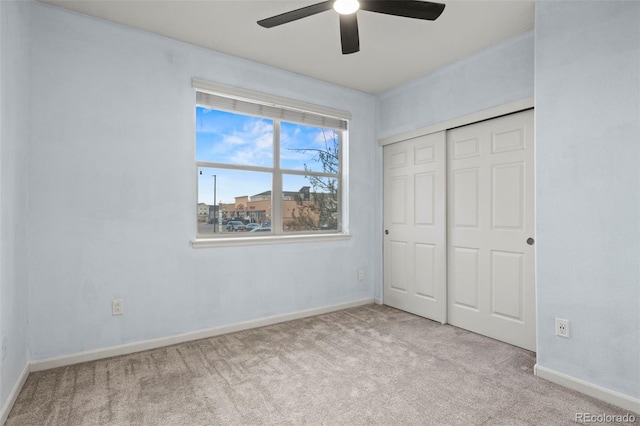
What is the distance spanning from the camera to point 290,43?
3.00 m

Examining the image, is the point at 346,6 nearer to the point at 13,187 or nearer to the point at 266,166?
the point at 266,166

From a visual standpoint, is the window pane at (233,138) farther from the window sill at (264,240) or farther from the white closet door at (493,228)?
the white closet door at (493,228)

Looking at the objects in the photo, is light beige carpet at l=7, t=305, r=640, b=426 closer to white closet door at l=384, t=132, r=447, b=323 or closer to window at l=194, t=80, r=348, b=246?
white closet door at l=384, t=132, r=447, b=323

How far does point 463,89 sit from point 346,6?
5.82ft

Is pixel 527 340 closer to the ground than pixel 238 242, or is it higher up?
closer to the ground

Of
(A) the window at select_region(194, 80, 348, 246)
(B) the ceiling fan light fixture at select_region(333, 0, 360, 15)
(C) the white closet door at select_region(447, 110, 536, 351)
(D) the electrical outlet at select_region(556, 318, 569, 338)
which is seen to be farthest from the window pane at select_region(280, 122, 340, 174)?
(D) the electrical outlet at select_region(556, 318, 569, 338)

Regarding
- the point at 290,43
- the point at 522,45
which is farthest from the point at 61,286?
the point at 522,45

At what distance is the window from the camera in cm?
326

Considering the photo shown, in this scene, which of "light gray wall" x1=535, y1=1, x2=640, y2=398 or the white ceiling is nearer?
"light gray wall" x1=535, y1=1, x2=640, y2=398

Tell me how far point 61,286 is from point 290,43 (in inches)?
105

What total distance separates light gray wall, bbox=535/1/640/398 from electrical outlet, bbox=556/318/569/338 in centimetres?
4

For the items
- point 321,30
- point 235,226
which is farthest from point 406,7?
point 235,226

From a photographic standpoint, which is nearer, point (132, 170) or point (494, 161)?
point (132, 170)

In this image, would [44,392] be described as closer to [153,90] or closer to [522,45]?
[153,90]
